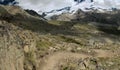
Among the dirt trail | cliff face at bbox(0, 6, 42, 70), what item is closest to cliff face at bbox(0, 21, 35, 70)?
cliff face at bbox(0, 6, 42, 70)

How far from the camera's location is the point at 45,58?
269 ft

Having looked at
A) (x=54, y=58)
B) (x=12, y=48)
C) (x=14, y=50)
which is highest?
(x=12, y=48)

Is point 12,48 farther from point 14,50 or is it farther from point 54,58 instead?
point 54,58

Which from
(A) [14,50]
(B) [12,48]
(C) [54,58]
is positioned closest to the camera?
(B) [12,48]

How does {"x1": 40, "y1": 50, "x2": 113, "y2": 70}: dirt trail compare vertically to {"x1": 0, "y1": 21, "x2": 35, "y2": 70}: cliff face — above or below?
below

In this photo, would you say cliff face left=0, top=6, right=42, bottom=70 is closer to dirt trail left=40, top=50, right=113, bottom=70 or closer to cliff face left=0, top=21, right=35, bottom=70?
cliff face left=0, top=21, right=35, bottom=70

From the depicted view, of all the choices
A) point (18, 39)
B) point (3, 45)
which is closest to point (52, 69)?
point (18, 39)

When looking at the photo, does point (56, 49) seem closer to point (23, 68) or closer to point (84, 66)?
point (23, 68)

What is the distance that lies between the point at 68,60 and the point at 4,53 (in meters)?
17.3

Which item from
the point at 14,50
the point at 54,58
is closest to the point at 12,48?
the point at 14,50

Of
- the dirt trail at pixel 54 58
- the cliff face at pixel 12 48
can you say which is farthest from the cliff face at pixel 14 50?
the dirt trail at pixel 54 58

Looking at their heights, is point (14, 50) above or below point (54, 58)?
above

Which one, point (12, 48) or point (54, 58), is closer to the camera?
point (12, 48)

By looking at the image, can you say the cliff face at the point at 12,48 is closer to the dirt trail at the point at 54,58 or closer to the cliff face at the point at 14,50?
the cliff face at the point at 14,50
